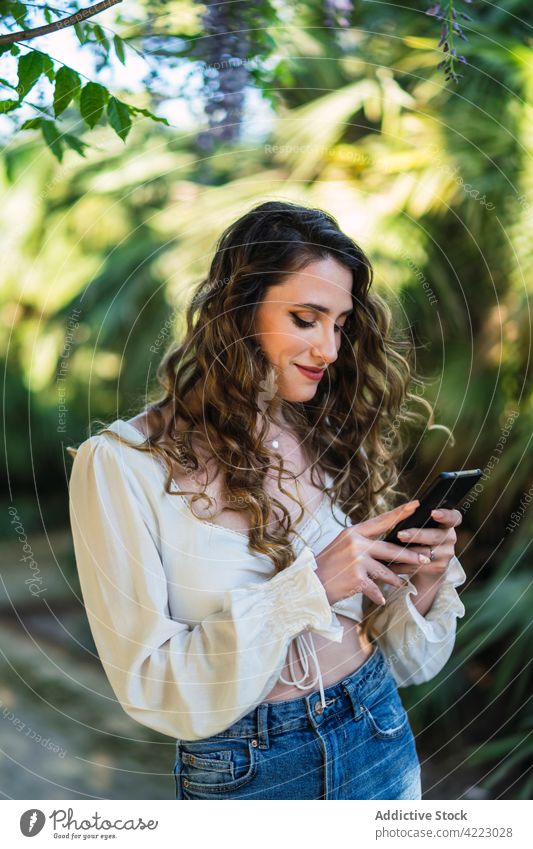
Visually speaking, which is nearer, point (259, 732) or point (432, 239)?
point (259, 732)

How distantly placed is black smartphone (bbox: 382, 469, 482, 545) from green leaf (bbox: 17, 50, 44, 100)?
420 millimetres

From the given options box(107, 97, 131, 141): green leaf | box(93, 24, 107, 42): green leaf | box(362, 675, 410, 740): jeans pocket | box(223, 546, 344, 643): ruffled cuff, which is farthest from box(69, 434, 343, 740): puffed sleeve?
box(93, 24, 107, 42): green leaf

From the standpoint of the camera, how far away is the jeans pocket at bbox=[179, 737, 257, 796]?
0.65m

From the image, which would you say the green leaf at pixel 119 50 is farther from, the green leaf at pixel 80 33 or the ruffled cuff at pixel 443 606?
the ruffled cuff at pixel 443 606

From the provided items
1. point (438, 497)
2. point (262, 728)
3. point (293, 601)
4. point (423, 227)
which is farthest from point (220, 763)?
point (423, 227)

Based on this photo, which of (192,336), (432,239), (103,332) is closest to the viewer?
(192,336)

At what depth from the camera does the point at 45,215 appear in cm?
169

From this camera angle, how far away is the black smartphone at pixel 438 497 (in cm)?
65

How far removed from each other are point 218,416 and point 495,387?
2.17 ft

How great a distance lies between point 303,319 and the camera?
692mm
